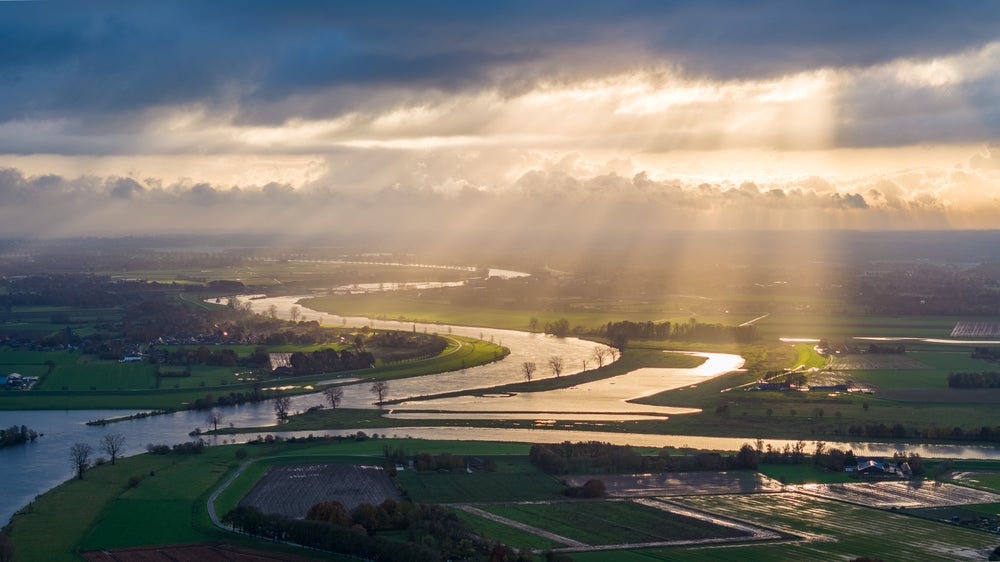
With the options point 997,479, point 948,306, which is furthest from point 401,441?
point 948,306

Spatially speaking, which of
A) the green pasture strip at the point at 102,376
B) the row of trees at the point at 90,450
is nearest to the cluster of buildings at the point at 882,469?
the row of trees at the point at 90,450

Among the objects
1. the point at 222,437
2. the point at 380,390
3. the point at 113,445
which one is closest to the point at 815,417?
the point at 380,390

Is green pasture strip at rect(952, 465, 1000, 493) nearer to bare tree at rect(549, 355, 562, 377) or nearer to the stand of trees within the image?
the stand of trees

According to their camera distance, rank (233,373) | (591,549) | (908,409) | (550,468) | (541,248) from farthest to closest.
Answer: (541,248), (233,373), (908,409), (550,468), (591,549)

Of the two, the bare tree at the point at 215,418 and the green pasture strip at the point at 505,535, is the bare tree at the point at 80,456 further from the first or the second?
the green pasture strip at the point at 505,535

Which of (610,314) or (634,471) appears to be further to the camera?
(610,314)

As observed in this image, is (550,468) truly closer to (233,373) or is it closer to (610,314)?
(233,373)

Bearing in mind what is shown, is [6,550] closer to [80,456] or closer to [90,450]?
[80,456]
